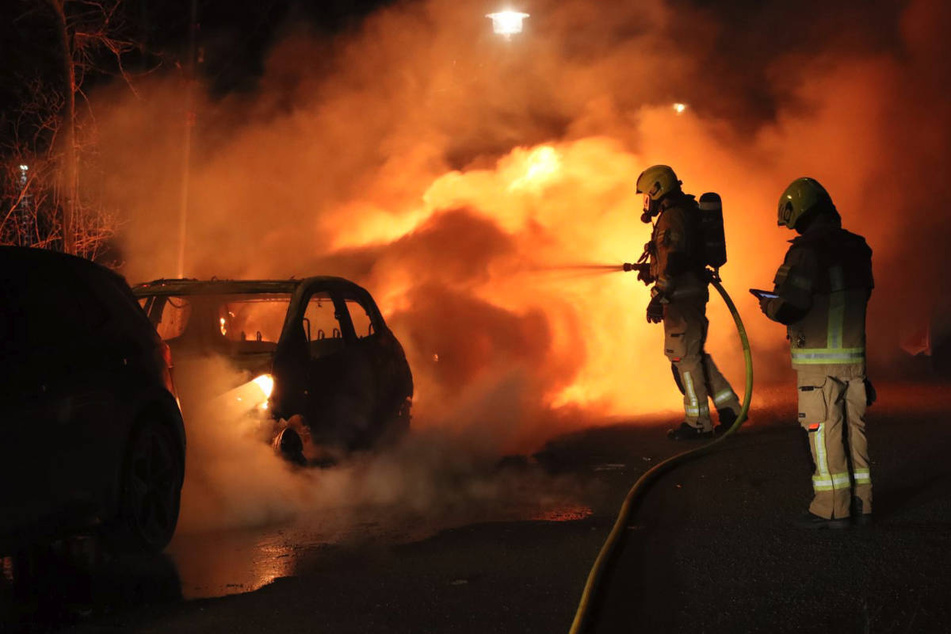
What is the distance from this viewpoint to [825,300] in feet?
23.4

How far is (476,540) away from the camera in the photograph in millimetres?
6855

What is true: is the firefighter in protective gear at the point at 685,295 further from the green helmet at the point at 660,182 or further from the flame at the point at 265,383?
Answer: the flame at the point at 265,383

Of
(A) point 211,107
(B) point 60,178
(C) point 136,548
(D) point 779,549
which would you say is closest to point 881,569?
(D) point 779,549

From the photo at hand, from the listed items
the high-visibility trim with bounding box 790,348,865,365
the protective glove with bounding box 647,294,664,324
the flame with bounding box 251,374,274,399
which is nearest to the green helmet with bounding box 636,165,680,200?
the protective glove with bounding box 647,294,664,324

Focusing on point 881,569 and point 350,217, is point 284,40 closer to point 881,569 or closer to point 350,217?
point 350,217

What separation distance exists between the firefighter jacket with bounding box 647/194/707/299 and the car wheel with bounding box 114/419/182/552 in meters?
5.08

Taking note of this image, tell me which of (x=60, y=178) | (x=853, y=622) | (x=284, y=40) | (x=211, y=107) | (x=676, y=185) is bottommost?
(x=853, y=622)

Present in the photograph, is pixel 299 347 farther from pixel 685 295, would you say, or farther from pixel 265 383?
pixel 685 295

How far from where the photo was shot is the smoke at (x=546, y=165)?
14.3 meters

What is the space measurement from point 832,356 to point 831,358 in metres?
0.01

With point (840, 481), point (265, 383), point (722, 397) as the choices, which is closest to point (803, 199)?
point (840, 481)

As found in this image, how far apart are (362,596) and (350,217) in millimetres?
10531

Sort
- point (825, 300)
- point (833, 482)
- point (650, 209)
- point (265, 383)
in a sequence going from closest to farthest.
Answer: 1. point (833, 482)
2. point (825, 300)
3. point (265, 383)
4. point (650, 209)

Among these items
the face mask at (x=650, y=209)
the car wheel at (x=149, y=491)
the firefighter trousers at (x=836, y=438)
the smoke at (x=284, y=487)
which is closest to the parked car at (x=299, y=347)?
the smoke at (x=284, y=487)
